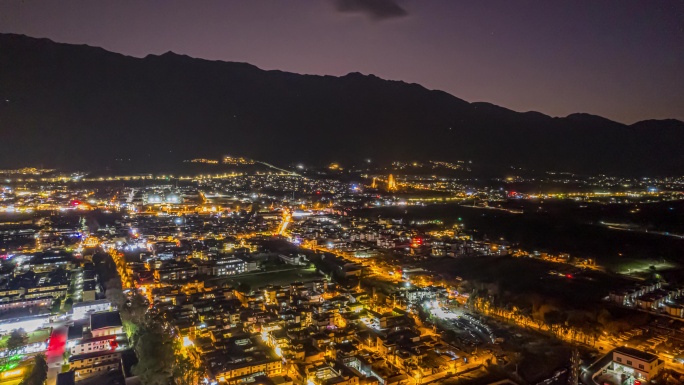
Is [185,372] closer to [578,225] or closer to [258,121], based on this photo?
[578,225]

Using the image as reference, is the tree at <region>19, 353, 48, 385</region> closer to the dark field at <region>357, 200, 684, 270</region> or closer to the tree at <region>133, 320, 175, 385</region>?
the tree at <region>133, 320, 175, 385</region>

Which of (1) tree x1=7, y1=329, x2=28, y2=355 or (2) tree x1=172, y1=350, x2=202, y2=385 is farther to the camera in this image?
(1) tree x1=7, y1=329, x2=28, y2=355

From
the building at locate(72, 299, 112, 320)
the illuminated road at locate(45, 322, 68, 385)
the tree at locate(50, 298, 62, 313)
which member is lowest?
the tree at locate(50, 298, 62, 313)

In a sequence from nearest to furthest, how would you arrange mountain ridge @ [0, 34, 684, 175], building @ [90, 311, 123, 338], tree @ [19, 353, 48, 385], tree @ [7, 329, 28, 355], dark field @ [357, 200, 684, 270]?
tree @ [19, 353, 48, 385]
tree @ [7, 329, 28, 355]
building @ [90, 311, 123, 338]
dark field @ [357, 200, 684, 270]
mountain ridge @ [0, 34, 684, 175]

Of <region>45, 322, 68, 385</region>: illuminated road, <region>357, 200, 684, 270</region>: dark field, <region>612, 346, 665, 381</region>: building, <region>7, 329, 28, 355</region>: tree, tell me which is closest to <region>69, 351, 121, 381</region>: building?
<region>45, 322, 68, 385</region>: illuminated road

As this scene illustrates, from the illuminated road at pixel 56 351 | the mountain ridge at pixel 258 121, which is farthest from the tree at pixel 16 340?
the mountain ridge at pixel 258 121

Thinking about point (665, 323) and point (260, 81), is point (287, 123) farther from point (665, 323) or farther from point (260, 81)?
point (665, 323)

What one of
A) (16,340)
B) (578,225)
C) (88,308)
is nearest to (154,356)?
(16,340)
